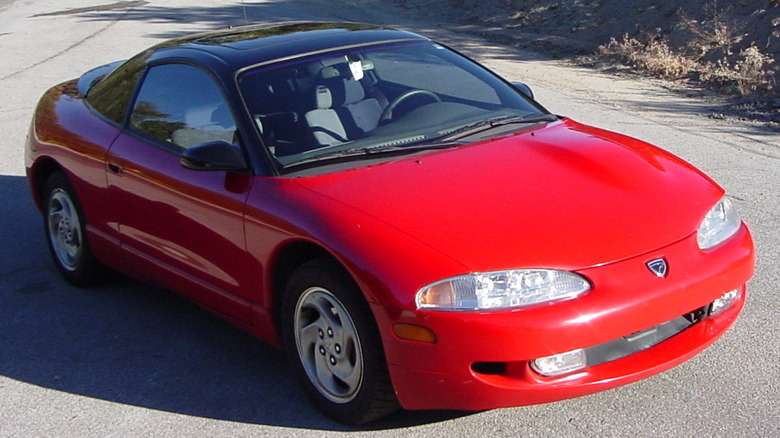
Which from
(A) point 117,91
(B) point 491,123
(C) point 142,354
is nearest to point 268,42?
(A) point 117,91

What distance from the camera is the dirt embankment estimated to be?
11438mm

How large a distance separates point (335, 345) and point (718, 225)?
5.45 feet

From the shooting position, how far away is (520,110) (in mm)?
5332

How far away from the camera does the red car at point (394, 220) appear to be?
3.71m

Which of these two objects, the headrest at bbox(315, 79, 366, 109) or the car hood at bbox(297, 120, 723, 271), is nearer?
the car hood at bbox(297, 120, 723, 271)

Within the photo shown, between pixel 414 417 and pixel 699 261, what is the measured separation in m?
1.29

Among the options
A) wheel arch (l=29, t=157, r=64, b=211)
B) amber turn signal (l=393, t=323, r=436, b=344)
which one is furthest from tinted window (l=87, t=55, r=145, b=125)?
amber turn signal (l=393, t=323, r=436, b=344)

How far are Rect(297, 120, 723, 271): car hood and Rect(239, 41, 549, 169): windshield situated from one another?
0.26 m

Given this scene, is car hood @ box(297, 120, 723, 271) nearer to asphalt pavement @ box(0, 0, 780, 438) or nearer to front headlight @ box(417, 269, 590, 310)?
front headlight @ box(417, 269, 590, 310)

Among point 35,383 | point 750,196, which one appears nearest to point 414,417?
point 35,383

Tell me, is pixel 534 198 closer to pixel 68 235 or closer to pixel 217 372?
pixel 217 372

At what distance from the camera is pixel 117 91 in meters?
5.89

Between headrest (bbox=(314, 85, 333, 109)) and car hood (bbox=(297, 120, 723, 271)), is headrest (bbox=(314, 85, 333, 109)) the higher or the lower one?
the higher one

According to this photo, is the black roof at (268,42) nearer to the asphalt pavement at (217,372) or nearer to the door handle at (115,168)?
the door handle at (115,168)
